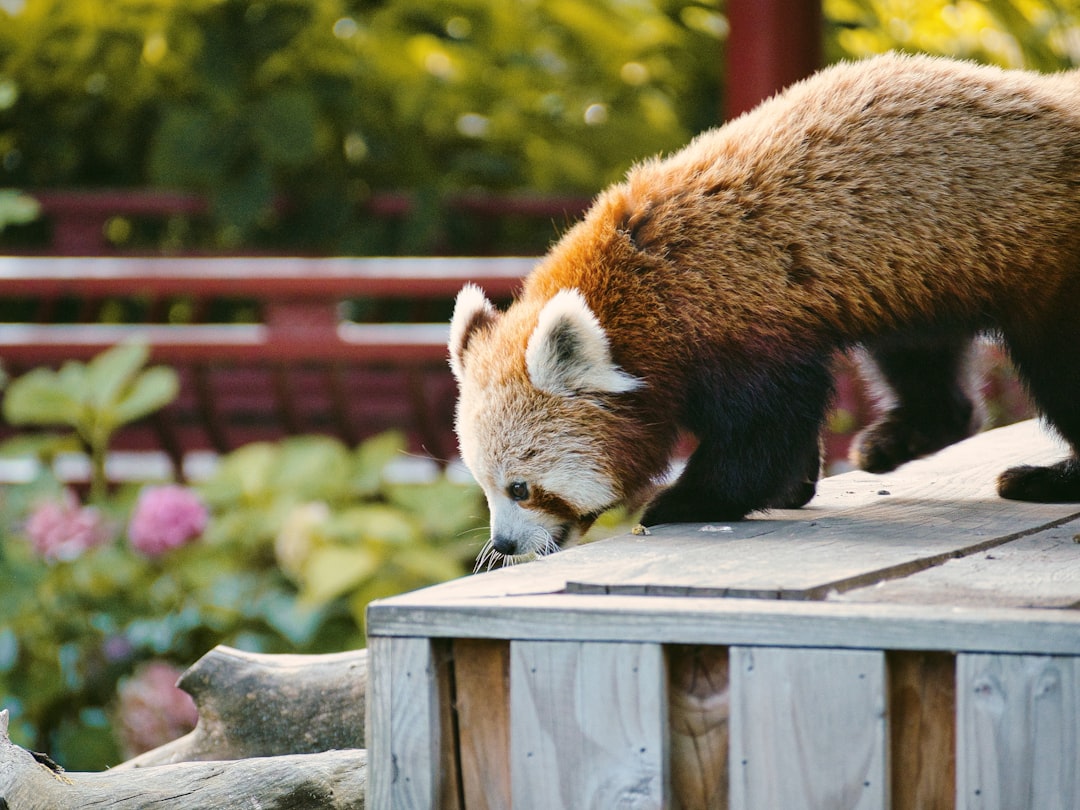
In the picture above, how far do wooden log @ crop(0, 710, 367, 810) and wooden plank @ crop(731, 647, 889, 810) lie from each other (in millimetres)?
701

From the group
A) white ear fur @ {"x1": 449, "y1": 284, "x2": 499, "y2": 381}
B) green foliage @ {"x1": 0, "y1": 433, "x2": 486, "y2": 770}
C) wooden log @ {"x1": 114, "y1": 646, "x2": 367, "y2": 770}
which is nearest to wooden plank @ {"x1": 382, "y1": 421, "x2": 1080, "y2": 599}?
white ear fur @ {"x1": 449, "y1": 284, "x2": 499, "y2": 381}

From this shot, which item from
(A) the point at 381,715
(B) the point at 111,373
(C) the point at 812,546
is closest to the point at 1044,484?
(C) the point at 812,546

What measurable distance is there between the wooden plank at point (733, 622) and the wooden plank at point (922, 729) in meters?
0.05

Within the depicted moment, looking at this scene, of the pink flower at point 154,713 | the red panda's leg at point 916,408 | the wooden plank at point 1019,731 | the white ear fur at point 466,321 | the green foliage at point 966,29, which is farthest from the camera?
the green foliage at point 966,29

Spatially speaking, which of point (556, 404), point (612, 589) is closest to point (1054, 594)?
point (612, 589)

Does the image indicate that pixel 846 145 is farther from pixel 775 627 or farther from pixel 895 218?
pixel 775 627

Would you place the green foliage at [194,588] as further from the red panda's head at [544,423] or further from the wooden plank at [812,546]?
the wooden plank at [812,546]

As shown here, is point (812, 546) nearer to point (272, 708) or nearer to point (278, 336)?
point (272, 708)

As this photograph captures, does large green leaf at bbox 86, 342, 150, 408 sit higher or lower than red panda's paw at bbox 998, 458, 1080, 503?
higher

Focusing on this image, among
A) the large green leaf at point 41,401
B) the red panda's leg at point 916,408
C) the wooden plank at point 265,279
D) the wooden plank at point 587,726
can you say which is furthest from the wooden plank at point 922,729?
the large green leaf at point 41,401

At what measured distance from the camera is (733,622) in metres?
1.41

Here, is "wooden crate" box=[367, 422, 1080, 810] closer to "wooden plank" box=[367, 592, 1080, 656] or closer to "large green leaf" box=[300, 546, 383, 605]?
"wooden plank" box=[367, 592, 1080, 656]

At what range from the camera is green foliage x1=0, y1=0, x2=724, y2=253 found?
5473mm

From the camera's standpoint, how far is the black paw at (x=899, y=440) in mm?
2893
